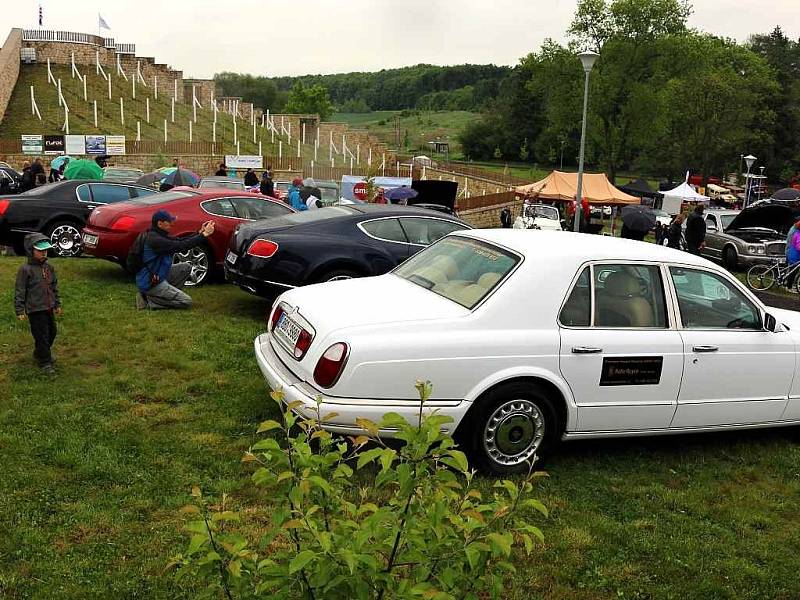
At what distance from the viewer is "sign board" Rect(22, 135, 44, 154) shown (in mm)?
38469

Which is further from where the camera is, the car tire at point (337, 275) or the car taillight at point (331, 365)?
the car tire at point (337, 275)

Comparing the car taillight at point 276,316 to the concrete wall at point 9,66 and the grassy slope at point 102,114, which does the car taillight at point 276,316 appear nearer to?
the grassy slope at point 102,114

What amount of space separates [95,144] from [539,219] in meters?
24.5

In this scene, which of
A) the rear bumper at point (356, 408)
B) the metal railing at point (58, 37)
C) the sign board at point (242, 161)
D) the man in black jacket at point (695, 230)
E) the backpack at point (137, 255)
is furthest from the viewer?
the metal railing at point (58, 37)

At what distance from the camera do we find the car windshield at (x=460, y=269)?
5496 mm

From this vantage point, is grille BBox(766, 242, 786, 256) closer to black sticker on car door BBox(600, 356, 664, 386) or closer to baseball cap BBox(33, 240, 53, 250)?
black sticker on car door BBox(600, 356, 664, 386)

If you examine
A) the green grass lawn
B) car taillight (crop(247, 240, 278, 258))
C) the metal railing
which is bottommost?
the green grass lawn

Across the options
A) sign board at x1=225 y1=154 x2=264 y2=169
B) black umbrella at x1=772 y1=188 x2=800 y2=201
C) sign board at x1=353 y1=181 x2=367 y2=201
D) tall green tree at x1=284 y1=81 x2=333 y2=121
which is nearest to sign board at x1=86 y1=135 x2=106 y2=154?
sign board at x1=225 y1=154 x2=264 y2=169

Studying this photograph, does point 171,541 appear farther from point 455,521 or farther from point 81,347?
point 81,347

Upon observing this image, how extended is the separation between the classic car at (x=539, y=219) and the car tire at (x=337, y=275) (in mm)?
18259

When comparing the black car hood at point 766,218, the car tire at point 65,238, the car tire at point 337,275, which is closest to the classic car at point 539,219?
the black car hood at point 766,218

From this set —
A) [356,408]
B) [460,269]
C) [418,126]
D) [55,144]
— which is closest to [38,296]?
[356,408]

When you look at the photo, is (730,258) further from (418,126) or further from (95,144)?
(418,126)

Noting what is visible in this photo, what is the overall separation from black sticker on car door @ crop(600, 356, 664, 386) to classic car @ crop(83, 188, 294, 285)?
6734mm
